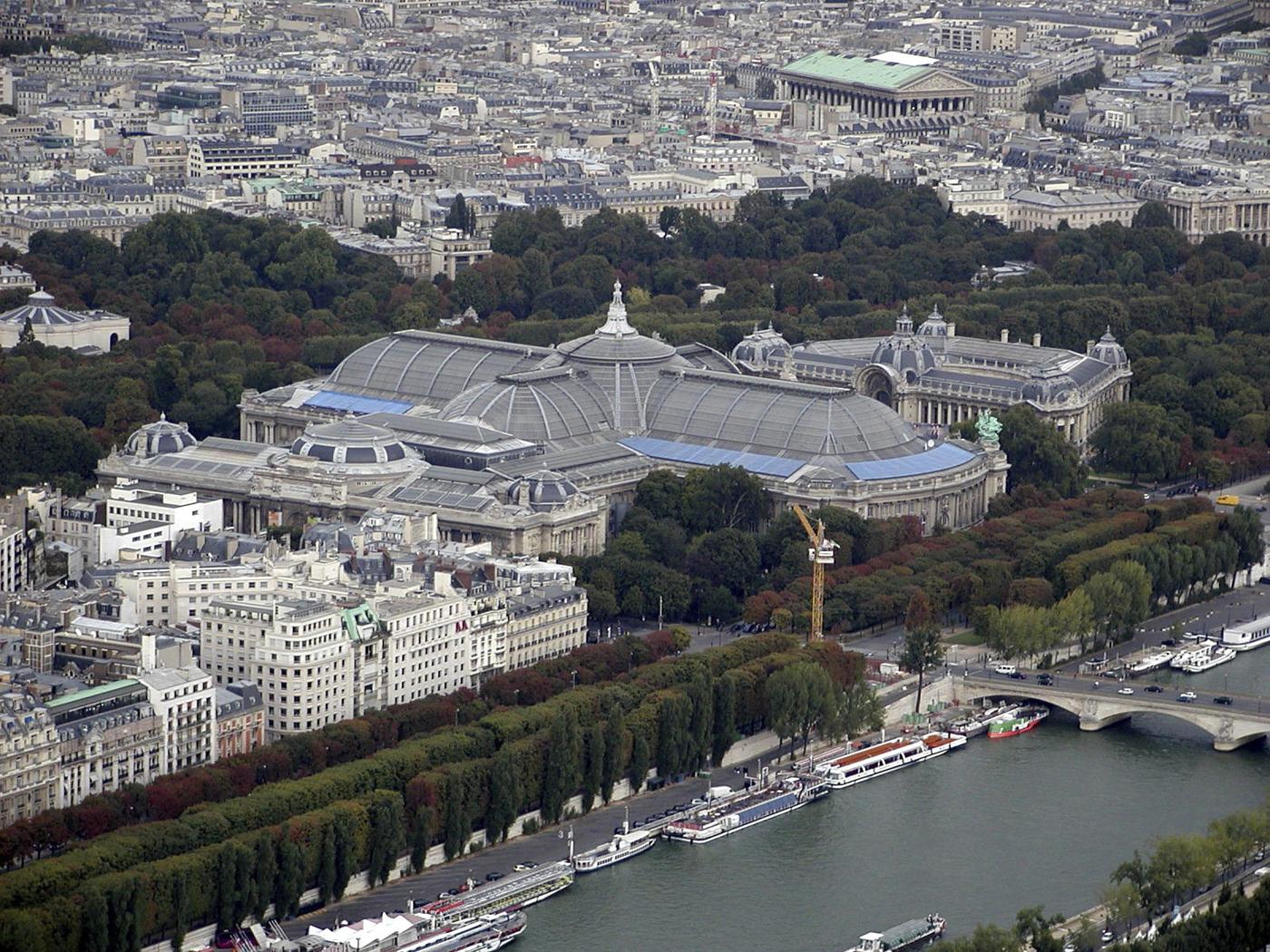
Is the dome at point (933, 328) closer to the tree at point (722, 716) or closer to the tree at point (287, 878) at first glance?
the tree at point (722, 716)

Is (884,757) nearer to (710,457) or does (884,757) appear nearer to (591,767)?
(591,767)

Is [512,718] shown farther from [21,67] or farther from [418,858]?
[21,67]

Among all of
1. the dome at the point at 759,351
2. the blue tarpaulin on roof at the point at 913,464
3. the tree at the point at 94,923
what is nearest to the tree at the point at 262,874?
the tree at the point at 94,923

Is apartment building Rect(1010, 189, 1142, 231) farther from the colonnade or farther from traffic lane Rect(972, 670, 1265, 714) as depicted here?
traffic lane Rect(972, 670, 1265, 714)

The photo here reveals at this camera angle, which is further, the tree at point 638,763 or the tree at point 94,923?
the tree at point 638,763

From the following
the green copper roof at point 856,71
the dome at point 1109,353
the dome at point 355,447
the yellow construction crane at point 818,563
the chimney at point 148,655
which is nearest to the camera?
the chimney at point 148,655

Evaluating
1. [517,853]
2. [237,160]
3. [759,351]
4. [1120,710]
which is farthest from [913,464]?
[237,160]
